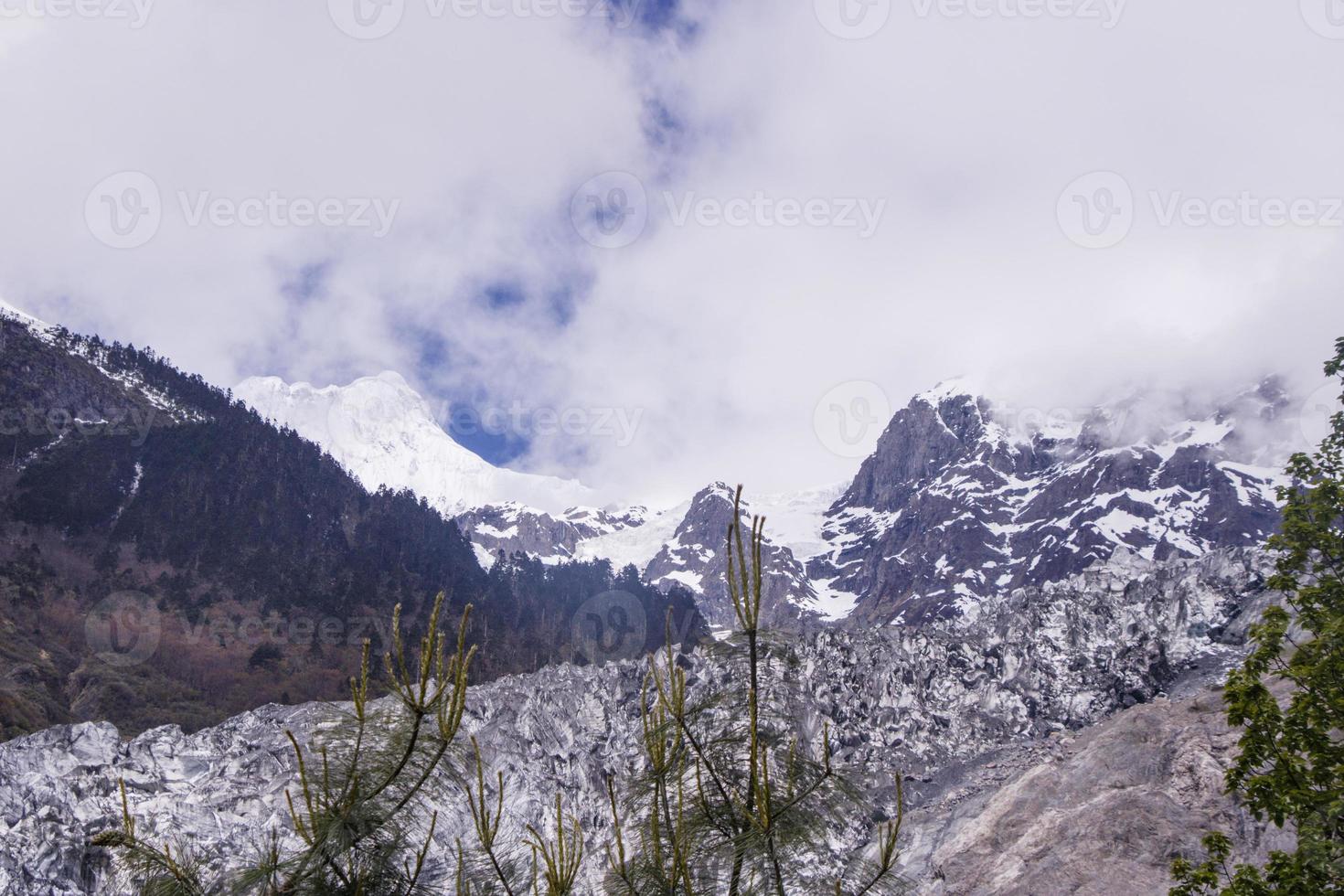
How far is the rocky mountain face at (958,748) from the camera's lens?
26547 millimetres

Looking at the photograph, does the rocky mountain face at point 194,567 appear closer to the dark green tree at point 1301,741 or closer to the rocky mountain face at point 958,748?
the rocky mountain face at point 958,748

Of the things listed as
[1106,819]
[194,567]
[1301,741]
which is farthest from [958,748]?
[194,567]

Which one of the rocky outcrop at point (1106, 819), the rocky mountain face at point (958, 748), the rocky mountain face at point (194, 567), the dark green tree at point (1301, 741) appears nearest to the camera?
the dark green tree at point (1301, 741)

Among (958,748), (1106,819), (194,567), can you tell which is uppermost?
(194,567)

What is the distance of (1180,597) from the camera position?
49344 millimetres

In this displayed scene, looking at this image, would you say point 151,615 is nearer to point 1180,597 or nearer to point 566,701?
point 566,701

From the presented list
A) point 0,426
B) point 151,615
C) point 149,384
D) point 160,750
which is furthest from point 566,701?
point 149,384

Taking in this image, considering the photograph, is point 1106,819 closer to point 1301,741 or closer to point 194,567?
Result: point 1301,741

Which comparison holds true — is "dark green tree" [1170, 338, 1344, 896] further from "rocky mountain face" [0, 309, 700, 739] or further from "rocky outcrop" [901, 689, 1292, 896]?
"rocky mountain face" [0, 309, 700, 739]

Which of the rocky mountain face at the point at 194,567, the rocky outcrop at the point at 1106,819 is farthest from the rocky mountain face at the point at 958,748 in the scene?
the rocky mountain face at the point at 194,567

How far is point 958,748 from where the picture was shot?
47.8 metres

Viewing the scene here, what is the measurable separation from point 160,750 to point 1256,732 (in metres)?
53.5

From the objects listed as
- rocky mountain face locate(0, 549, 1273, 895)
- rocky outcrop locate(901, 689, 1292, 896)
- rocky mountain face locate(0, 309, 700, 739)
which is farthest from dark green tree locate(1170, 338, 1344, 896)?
rocky mountain face locate(0, 309, 700, 739)

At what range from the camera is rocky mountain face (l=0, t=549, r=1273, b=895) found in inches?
1045
